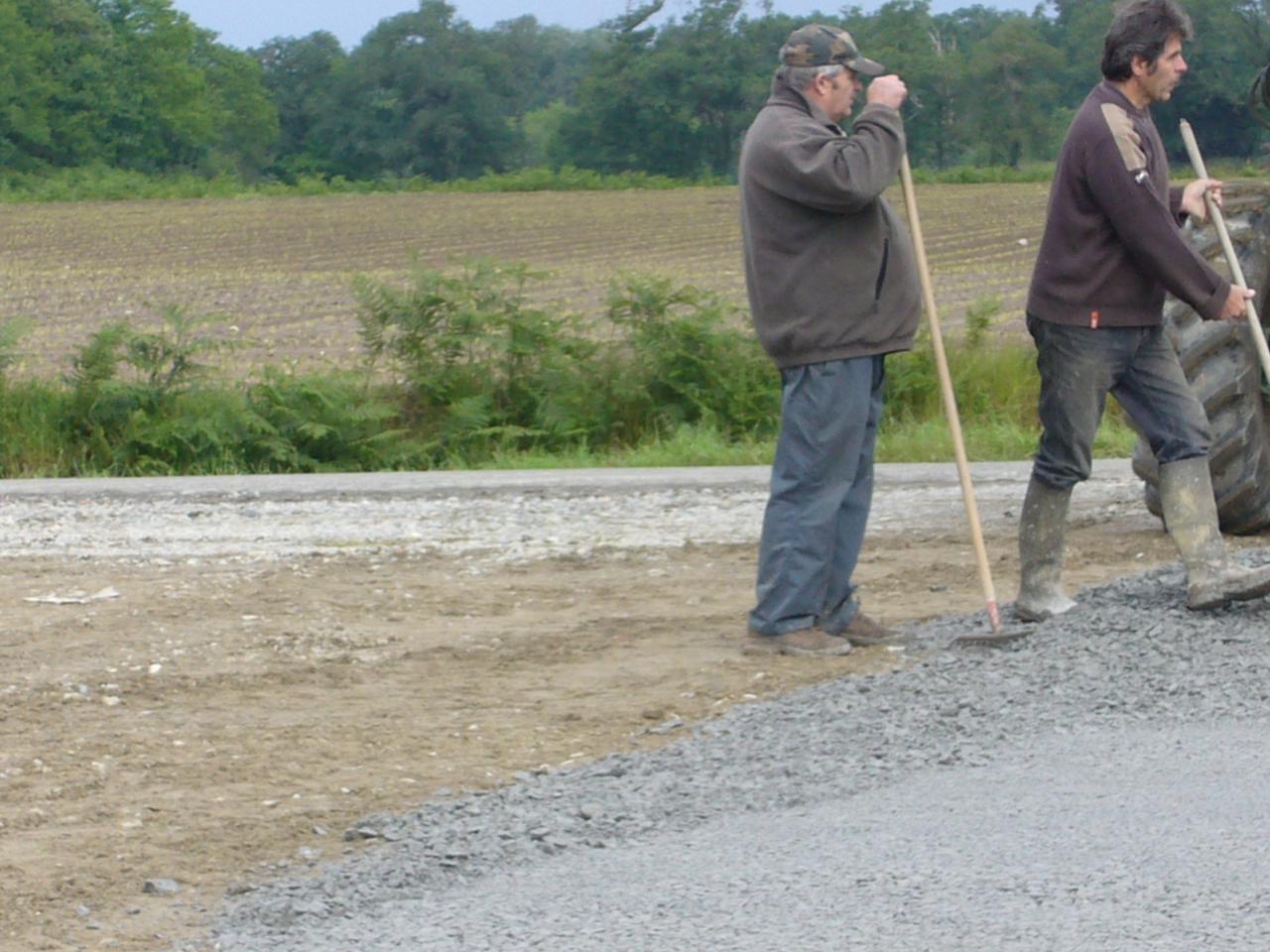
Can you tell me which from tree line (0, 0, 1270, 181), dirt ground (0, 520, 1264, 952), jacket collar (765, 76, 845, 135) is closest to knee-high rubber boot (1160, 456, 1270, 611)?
dirt ground (0, 520, 1264, 952)

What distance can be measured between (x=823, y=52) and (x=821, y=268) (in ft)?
2.17

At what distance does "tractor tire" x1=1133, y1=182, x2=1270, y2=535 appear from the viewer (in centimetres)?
733

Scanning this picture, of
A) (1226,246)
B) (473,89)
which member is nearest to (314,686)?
(1226,246)

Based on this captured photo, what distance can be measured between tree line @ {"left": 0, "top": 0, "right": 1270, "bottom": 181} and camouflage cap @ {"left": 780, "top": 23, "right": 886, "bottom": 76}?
3173 cm

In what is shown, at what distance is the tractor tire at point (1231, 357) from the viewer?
24.1ft

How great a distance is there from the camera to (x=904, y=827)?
4.21 m

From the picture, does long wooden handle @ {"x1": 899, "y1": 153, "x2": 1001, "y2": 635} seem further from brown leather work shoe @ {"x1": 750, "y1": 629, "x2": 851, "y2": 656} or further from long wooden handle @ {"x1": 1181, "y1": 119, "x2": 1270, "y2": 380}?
long wooden handle @ {"x1": 1181, "y1": 119, "x2": 1270, "y2": 380}

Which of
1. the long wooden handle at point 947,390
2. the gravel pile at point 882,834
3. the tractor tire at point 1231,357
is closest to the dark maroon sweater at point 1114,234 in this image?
the long wooden handle at point 947,390

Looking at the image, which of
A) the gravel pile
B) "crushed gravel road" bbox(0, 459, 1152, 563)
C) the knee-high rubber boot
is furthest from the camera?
"crushed gravel road" bbox(0, 459, 1152, 563)

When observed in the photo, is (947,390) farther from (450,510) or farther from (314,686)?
(450,510)

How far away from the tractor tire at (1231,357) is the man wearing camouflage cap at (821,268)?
1757 millimetres

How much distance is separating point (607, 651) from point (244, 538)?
9.74ft

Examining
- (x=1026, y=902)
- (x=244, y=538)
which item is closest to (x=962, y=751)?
(x=1026, y=902)

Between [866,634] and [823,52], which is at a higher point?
[823,52]
